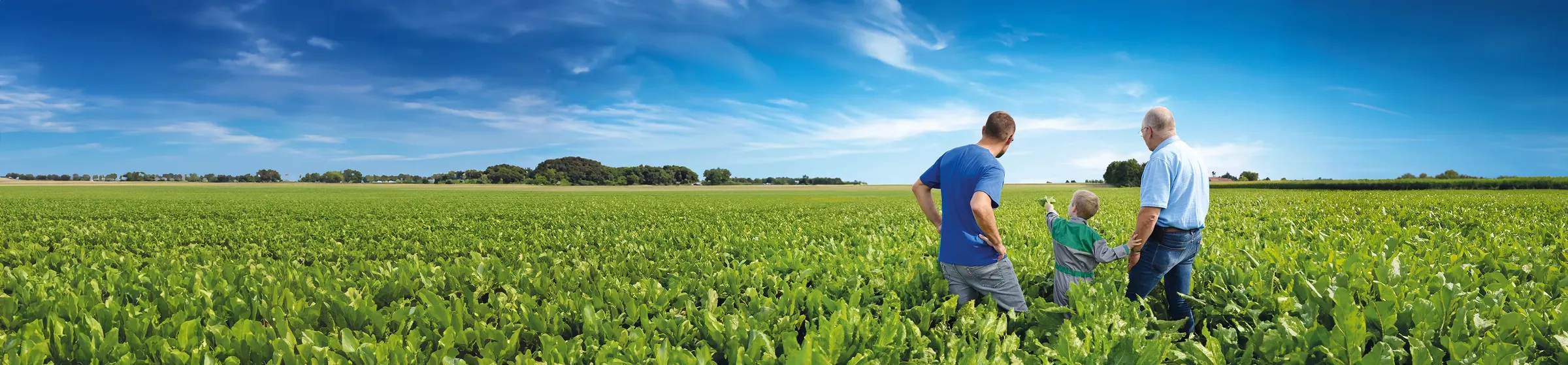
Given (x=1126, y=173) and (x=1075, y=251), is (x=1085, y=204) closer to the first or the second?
(x=1075, y=251)

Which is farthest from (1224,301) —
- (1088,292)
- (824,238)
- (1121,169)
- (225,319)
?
(1121,169)

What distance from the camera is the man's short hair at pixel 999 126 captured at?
151 inches

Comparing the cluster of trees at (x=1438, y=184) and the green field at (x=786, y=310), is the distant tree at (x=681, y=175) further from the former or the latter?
the green field at (x=786, y=310)

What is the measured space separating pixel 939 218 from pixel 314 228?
16.3 meters

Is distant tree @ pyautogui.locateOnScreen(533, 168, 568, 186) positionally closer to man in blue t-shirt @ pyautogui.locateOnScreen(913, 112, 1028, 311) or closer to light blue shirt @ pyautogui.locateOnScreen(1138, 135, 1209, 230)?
man in blue t-shirt @ pyautogui.locateOnScreen(913, 112, 1028, 311)

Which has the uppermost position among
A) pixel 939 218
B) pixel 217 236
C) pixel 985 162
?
pixel 985 162

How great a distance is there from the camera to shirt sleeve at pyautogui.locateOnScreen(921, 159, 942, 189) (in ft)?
13.3

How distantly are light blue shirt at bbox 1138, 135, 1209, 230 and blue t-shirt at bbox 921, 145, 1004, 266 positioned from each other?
0.96 metres

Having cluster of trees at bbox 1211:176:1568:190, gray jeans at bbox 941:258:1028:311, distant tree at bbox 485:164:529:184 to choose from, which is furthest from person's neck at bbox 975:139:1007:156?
distant tree at bbox 485:164:529:184

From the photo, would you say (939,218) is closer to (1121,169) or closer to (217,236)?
(217,236)

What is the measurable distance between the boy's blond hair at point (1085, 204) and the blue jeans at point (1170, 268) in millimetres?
396

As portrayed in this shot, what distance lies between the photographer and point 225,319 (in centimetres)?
449

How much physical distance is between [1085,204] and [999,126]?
1.07m

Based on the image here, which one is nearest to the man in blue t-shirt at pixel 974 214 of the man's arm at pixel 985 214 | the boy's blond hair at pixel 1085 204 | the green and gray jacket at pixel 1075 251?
the man's arm at pixel 985 214
